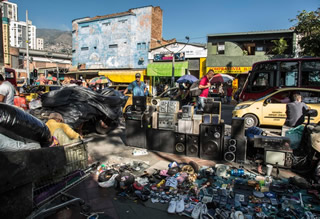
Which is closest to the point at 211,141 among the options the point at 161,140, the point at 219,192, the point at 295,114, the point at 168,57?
the point at 161,140

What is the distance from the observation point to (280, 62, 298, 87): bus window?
428 inches

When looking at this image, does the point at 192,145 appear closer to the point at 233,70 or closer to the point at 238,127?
the point at 238,127

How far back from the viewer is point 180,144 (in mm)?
5418

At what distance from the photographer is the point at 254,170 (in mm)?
4531

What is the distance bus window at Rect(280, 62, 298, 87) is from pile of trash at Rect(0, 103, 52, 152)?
11448mm

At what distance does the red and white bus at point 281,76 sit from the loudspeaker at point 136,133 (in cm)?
748

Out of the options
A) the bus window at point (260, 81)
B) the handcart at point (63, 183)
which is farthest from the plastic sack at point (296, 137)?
the bus window at point (260, 81)

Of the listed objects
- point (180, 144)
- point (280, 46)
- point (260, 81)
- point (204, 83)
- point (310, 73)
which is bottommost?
point (180, 144)

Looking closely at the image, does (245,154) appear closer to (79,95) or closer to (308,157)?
(308,157)

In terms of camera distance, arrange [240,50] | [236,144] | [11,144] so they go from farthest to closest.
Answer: [240,50] → [236,144] → [11,144]

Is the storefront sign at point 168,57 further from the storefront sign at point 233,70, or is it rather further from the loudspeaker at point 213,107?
the loudspeaker at point 213,107

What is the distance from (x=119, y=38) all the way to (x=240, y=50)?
535 inches

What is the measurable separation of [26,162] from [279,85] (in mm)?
11694

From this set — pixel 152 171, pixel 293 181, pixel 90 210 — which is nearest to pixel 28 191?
pixel 90 210
